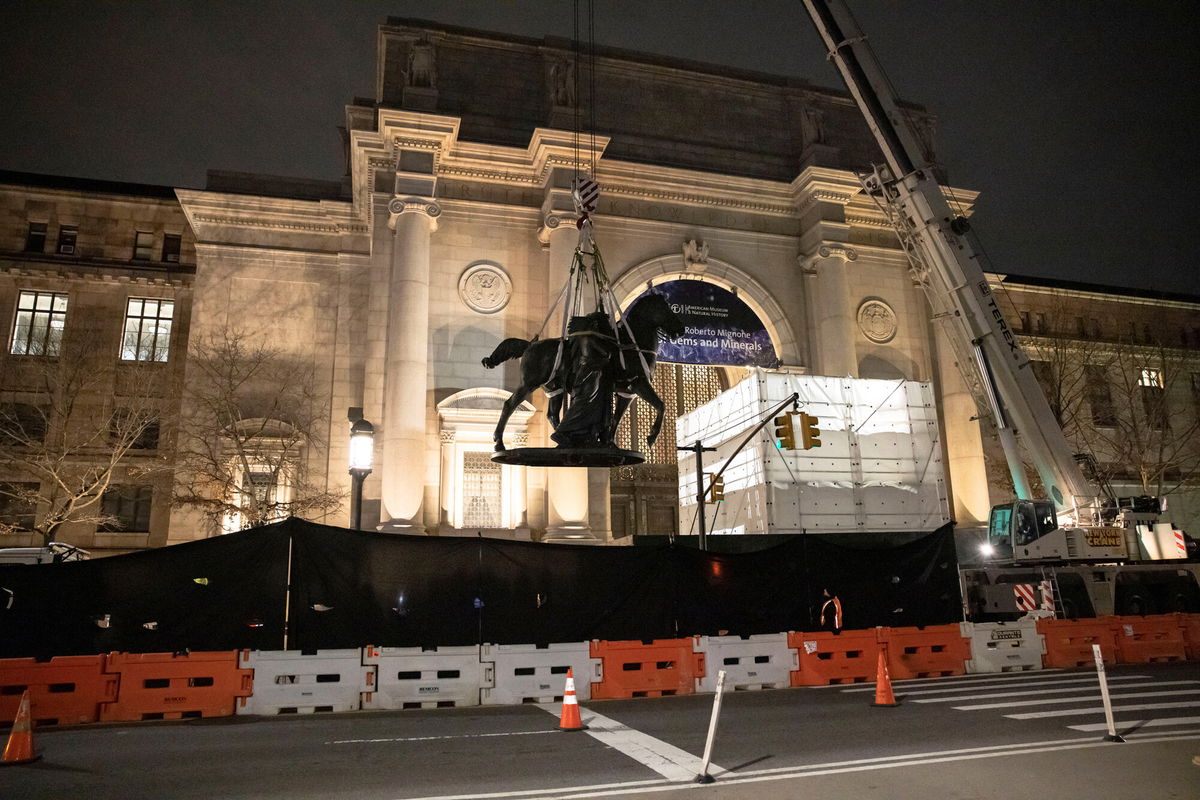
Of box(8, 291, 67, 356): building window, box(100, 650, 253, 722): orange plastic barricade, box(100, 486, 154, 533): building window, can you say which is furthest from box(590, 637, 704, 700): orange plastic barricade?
box(8, 291, 67, 356): building window

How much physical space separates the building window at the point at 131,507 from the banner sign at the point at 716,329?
2334cm

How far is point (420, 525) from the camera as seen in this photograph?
26.2 meters

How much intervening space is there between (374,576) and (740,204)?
24.3 m

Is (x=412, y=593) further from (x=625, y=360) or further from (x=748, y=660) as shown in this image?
(x=748, y=660)

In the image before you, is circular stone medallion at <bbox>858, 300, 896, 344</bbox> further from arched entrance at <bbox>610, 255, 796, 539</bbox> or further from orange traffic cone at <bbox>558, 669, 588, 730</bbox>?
orange traffic cone at <bbox>558, 669, 588, 730</bbox>

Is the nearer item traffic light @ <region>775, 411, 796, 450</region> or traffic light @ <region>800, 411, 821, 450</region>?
traffic light @ <region>800, 411, 821, 450</region>

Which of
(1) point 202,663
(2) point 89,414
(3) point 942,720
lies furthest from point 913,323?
(2) point 89,414

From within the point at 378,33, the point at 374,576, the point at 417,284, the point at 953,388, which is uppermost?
the point at 378,33

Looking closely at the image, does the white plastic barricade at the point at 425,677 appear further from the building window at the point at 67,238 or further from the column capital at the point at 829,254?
the building window at the point at 67,238

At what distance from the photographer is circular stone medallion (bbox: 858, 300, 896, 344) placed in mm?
33375

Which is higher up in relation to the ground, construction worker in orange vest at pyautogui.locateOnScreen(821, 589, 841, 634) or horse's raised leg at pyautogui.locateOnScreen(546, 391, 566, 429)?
horse's raised leg at pyautogui.locateOnScreen(546, 391, 566, 429)

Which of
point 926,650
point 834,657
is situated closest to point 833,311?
point 926,650

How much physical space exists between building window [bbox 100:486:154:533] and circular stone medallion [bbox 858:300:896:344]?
30.1m

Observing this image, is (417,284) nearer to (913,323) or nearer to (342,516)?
(342,516)
